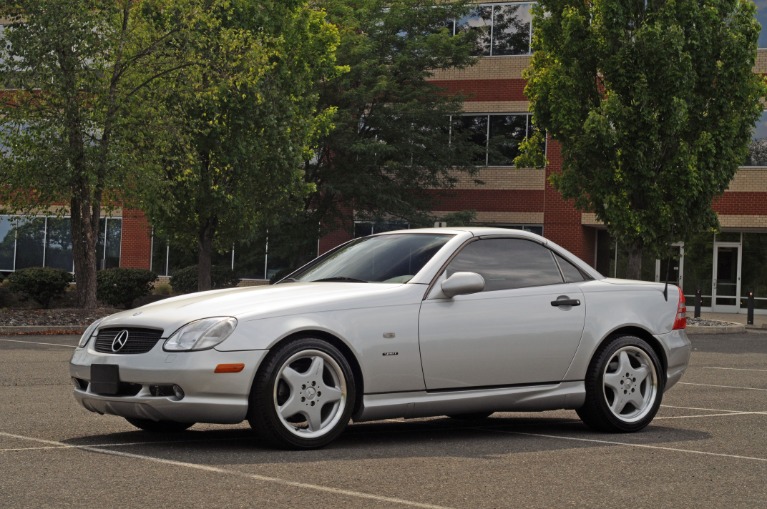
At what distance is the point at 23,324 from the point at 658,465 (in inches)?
713

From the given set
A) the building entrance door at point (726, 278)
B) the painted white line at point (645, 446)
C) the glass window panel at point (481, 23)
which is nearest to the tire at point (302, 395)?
the painted white line at point (645, 446)

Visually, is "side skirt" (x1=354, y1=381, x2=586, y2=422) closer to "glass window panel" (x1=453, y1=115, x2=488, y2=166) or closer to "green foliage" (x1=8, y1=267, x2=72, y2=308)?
"green foliage" (x1=8, y1=267, x2=72, y2=308)

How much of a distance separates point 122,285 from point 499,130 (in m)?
14.1

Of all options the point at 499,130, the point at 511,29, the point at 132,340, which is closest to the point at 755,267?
the point at 499,130

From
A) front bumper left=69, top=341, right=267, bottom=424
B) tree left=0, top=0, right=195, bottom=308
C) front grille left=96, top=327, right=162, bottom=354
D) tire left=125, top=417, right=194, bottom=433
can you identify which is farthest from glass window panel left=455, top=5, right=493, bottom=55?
front bumper left=69, top=341, right=267, bottom=424

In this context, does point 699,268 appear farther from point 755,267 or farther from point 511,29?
→ point 511,29

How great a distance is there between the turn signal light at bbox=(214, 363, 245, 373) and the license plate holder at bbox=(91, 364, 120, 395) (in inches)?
27.7

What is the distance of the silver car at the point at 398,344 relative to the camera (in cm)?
764

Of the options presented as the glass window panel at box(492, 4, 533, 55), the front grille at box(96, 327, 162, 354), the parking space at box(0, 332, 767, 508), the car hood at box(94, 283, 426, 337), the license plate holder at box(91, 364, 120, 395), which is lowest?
the parking space at box(0, 332, 767, 508)

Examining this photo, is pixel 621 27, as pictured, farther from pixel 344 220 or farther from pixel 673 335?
pixel 673 335

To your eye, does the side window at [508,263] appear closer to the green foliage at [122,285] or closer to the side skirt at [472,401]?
the side skirt at [472,401]

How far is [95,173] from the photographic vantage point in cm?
2498

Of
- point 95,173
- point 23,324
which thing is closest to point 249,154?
point 95,173

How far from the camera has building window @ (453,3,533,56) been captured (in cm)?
4212
